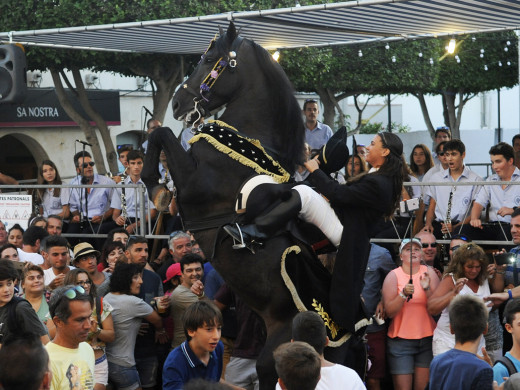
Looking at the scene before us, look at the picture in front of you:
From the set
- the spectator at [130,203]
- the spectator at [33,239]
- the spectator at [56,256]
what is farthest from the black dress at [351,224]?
the spectator at [130,203]

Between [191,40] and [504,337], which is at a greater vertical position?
[191,40]

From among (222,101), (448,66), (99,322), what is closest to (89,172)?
(99,322)

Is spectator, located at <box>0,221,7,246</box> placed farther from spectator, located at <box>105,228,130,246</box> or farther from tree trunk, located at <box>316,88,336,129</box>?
tree trunk, located at <box>316,88,336,129</box>

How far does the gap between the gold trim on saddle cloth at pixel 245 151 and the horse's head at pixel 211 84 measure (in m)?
0.24

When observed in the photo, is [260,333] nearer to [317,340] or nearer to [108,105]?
[317,340]

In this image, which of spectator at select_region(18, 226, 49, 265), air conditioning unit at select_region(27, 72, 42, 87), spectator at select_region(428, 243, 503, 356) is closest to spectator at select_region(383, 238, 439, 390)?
spectator at select_region(428, 243, 503, 356)

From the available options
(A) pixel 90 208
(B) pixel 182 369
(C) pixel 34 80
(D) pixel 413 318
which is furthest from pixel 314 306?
(C) pixel 34 80

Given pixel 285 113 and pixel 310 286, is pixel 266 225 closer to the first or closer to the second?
pixel 310 286

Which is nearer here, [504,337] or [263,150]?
[263,150]

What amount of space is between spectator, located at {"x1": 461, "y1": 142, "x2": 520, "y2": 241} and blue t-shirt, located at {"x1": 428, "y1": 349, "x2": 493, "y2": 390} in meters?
3.97

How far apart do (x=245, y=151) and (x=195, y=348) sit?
1.45 metres

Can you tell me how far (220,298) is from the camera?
28.7ft

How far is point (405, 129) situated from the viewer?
3856cm

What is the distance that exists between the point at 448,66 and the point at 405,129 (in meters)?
9.17
